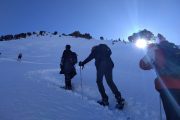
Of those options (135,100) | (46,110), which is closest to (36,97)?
(46,110)

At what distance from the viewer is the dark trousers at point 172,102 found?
5.39 meters

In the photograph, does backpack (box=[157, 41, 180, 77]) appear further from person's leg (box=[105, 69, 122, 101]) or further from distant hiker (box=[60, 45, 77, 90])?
distant hiker (box=[60, 45, 77, 90])

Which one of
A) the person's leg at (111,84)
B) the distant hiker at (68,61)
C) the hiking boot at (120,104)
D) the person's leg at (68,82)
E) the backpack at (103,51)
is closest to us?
the hiking boot at (120,104)

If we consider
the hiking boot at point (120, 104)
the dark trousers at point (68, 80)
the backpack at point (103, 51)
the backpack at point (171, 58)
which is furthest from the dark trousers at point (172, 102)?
the dark trousers at point (68, 80)

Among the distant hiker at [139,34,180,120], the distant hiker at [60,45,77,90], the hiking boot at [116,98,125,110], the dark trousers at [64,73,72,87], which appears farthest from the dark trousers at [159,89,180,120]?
the distant hiker at [60,45,77,90]

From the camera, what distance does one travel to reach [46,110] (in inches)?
283

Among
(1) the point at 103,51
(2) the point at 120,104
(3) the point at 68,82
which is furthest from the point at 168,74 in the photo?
(3) the point at 68,82

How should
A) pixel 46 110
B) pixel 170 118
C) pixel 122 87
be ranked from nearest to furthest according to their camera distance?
pixel 170 118
pixel 46 110
pixel 122 87

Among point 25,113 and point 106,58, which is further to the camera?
point 106,58

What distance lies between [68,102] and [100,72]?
139 centimetres

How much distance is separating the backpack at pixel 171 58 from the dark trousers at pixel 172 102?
31cm

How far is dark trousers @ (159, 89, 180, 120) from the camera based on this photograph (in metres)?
5.39

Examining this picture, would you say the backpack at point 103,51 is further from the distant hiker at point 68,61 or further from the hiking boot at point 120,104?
the distant hiker at point 68,61

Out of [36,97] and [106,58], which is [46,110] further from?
[106,58]
